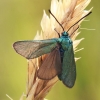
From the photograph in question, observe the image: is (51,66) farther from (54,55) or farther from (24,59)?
(24,59)

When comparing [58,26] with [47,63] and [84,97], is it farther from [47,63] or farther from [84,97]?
[84,97]

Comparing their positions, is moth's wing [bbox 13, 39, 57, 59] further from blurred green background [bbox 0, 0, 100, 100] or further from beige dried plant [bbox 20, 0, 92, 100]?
blurred green background [bbox 0, 0, 100, 100]

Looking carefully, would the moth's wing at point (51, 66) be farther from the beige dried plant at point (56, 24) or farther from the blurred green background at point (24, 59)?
the blurred green background at point (24, 59)

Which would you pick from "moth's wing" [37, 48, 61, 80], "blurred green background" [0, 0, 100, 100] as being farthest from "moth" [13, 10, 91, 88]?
"blurred green background" [0, 0, 100, 100]

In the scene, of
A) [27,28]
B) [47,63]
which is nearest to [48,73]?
[47,63]

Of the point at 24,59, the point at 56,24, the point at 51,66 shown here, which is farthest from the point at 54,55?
the point at 24,59

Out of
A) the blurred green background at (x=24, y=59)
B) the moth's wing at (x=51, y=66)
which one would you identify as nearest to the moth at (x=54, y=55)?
the moth's wing at (x=51, y=66)
